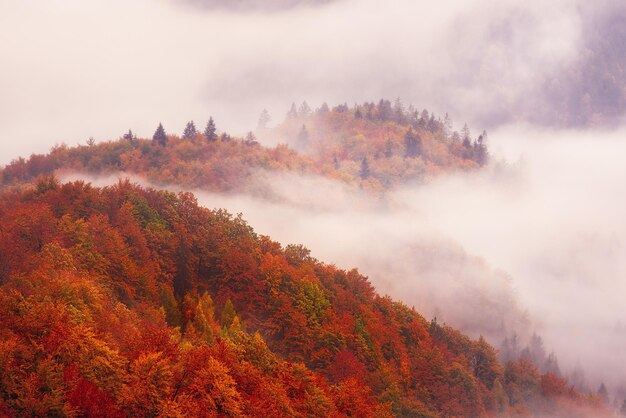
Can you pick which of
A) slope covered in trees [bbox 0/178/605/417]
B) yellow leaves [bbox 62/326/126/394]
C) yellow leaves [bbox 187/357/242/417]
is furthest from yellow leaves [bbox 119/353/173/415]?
yellow leaves [bbox 187/357/242/417]

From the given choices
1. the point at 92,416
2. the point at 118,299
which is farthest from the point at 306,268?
the point at 92,416

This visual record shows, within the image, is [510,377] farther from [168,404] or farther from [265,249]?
[168,404]

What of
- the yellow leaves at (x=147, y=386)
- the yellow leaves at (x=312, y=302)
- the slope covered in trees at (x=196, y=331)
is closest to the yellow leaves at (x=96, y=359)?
the slope covered in trees at (x=196, y=331)

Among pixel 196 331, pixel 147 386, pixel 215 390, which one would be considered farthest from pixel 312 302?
pixel 147 386

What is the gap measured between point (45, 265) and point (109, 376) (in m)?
22.8

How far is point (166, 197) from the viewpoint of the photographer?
395ft

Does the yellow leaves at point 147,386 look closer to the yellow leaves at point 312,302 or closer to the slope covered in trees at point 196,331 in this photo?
the slope covered in trees at point 196,331

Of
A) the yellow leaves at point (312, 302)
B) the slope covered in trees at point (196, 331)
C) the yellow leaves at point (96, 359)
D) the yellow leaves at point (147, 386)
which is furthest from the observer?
the yellow leaves at point (312, 302)

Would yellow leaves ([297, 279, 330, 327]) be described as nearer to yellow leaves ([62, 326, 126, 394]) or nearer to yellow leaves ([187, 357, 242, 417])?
yellow leaves ([187, 357, 242, 417])

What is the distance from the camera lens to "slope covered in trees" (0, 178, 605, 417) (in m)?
51.6

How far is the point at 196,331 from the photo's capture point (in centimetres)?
8050

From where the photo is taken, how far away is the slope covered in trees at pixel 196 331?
169 feet

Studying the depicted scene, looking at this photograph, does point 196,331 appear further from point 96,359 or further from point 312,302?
point 312,302

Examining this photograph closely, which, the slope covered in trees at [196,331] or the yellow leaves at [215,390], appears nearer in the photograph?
the slope covered in trees at [196,331]
